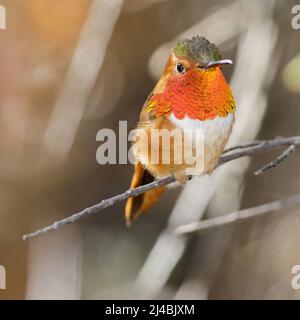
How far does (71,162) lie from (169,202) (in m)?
0.45

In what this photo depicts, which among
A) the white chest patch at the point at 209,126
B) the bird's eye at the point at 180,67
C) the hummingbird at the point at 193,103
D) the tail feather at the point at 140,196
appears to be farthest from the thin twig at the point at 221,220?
the bird's eye at the point at 180,67

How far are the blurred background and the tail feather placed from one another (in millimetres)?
168

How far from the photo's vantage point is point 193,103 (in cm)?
171

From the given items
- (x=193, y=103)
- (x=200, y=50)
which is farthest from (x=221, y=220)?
(x=200, y=50)

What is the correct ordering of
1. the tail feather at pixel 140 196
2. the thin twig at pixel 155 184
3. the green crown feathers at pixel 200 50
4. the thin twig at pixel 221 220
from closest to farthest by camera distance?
the thin twig at pixel 155 184
the green crown feathers at pixel 200 50
the tail feather at pixel 140 196
the thin twig at pixel 221 220

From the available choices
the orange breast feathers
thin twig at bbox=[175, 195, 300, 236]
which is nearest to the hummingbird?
the orange breast feathers

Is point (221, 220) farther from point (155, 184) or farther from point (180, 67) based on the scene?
point (180, 67)

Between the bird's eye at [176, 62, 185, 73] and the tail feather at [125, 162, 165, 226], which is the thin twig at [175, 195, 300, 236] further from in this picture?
the bird's eye at [176, 62, 185, 73]

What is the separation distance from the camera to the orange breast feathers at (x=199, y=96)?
5.52 ft

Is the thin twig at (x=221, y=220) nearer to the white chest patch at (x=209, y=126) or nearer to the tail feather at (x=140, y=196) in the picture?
the tail feather at (x=140, y=196)

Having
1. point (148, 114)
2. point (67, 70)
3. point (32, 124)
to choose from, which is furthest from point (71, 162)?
point (148, 114)

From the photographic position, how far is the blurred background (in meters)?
2.09

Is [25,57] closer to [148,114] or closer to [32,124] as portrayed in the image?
[32,124]

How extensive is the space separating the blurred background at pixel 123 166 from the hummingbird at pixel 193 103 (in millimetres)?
321
